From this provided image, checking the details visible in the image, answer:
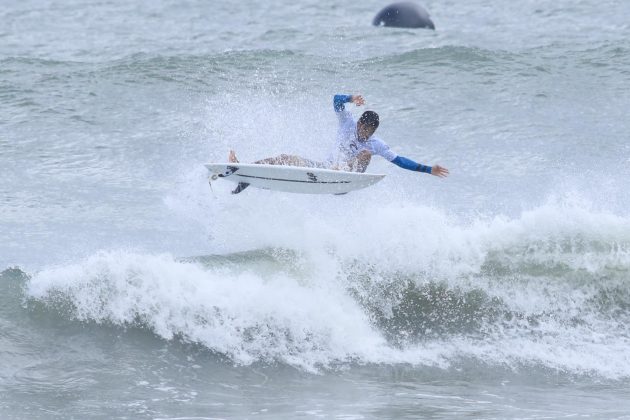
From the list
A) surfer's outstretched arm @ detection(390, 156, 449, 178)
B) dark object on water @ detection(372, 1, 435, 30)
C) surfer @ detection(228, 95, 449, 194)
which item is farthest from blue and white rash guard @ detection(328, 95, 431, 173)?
dark object on water @ detection(372, 1, 435, 30)

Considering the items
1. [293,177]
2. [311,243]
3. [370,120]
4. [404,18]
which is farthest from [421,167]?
[404,18]

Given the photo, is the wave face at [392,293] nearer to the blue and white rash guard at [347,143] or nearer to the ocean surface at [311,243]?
the ocean surface at [311,243]

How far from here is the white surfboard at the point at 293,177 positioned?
444 inches

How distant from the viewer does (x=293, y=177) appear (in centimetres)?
1146

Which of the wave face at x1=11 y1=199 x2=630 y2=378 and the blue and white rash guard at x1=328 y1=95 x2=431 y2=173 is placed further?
the blue and white rash guard at x1=328 y1=95 x2=431 y2=173

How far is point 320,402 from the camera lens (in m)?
9.09

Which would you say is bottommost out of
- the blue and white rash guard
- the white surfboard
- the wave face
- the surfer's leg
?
the wave face

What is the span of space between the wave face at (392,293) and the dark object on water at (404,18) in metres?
12.9

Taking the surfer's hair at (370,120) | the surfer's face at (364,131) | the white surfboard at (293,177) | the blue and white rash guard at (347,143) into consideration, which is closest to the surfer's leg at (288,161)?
the white surfboard at (293,177)

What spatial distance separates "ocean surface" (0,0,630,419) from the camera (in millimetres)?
9609

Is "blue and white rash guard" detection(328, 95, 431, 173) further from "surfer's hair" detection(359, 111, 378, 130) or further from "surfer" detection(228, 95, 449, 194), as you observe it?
"surfer's hair" detection(359, 111, 378, 130)

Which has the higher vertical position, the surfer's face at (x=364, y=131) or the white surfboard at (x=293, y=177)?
the surfer's face at (x=364, y=131)

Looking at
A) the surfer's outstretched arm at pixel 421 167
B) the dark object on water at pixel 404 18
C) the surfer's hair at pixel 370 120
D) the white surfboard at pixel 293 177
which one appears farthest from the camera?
the dark object on water at pixel 404 18

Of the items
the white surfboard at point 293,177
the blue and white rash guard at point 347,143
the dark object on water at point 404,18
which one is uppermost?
the dark object on water at point 404,18
